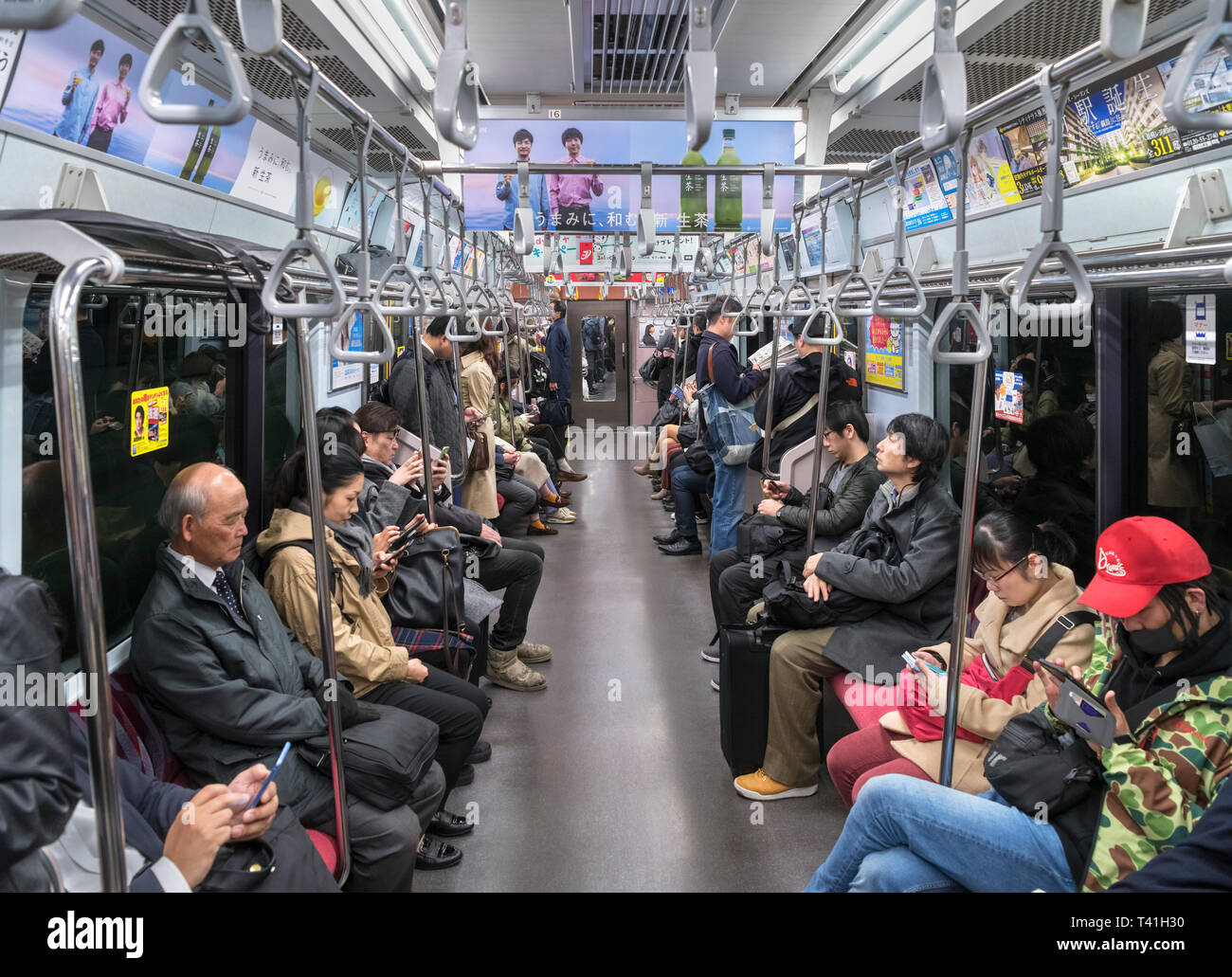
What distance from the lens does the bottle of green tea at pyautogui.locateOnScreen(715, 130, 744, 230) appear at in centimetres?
699

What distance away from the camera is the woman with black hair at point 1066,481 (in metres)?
3.66

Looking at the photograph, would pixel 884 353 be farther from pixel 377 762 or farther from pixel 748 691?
pixel 377 762

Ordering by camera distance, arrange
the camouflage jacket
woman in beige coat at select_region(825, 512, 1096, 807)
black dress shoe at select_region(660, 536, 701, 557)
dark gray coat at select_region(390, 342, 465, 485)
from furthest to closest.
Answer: black dress shoe at select_region(660, 536, 701, 557) → dark gray coat at select_region(390, 342, 465, 485) → woman in beige coat at select_region(825, 512, 1096, 807) → the camouflage jacket

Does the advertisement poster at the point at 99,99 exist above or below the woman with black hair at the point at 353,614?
above

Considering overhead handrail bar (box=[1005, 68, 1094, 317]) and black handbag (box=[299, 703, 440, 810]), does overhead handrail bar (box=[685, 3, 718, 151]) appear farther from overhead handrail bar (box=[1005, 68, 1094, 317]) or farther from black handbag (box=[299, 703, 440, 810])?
black handbag (box=[299, 703, 440, 810])

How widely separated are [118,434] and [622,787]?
2.46 metres

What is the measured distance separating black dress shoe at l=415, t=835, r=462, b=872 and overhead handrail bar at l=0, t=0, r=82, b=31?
3.03 m

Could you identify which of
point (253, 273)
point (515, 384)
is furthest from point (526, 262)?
point (253, 273)

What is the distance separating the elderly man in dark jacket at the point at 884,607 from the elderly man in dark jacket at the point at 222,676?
5.80 ft

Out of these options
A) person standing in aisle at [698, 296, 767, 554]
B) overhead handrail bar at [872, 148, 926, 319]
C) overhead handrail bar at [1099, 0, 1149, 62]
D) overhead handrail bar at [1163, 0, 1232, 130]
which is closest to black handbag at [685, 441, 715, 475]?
person standing in aisle at [698, 296, 767, 554]

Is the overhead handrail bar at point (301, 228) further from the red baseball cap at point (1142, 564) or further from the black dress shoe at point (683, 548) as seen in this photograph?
the black dress shoe at point (683, 548)

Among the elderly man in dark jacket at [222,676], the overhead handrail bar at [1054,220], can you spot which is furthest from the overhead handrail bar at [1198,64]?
the elderly man in dark jacket at [222,676]

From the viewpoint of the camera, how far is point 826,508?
512cm
